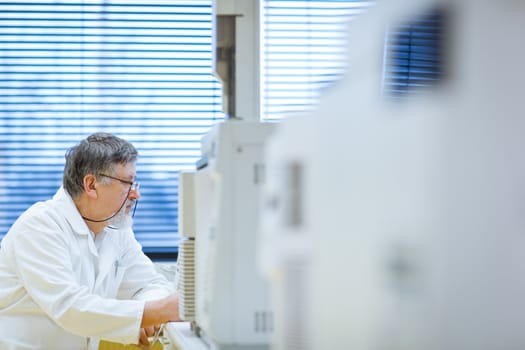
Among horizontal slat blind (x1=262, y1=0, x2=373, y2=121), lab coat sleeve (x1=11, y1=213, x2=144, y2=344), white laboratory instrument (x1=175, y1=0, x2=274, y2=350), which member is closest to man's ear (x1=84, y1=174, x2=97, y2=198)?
lab coat sleeve (x1=11, y1=213, x2=144, y2=344)

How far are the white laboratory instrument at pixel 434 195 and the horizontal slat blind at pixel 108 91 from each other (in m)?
2.73

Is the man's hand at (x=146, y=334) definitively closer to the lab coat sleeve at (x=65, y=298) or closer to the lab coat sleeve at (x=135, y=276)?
the lab coat sleeve at (x=65, y=298)

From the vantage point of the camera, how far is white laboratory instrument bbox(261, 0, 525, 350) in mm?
654

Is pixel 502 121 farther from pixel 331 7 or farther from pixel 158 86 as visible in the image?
pixel 158 86

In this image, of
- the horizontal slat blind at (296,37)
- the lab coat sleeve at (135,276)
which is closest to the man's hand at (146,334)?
the lab coat sleeve at (135,276)

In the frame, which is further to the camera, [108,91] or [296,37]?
[108,91]

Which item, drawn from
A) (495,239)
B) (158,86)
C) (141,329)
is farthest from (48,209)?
(495,239)

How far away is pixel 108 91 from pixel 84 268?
46.2 inches

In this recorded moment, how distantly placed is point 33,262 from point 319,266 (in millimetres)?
1712

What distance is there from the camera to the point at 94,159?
8.54 ft

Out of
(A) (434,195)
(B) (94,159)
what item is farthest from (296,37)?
(A) (434,195)

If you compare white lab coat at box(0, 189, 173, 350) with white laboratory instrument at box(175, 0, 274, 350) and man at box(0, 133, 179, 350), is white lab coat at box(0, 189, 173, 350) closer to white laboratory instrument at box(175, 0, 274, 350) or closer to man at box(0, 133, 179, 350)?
man at box(0, 133, 179, 350)

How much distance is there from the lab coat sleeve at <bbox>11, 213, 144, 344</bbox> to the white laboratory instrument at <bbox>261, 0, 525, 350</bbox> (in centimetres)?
157

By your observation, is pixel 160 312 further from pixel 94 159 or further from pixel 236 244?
pixel 236 244
